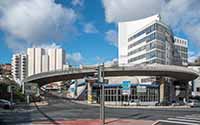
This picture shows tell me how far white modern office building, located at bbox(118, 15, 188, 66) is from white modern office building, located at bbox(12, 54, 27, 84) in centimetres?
6641

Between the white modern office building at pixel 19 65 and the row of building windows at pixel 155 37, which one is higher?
the row of building windows at pixel 155 37

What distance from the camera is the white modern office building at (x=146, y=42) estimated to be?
330 ft

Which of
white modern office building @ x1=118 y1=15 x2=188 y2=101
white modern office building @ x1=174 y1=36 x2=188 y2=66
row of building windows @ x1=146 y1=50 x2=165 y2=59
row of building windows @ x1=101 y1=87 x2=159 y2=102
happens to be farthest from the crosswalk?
white modern office building @ x1=174 y1=36 x2=188 y2=66

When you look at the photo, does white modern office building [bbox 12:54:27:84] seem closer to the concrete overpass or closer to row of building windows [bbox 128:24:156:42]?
row of building windows [bbox 128:24:156:42]

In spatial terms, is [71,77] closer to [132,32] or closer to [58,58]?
Result: [132,32]

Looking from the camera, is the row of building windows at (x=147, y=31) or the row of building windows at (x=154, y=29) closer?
the row of building windows at (x=154, y=29)

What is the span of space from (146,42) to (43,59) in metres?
89.1

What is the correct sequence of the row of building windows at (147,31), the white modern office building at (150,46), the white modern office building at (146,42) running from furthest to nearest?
the row of building windows at (147,31) → the white modern office building at (146,42) → the white modern office building at (150,46)

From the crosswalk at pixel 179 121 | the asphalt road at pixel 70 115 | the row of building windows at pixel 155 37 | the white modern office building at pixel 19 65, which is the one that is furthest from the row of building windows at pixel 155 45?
the white modern office building at pixel 19 65

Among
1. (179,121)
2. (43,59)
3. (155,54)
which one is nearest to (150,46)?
(155,54)

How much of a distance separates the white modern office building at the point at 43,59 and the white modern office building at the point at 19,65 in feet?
9.32

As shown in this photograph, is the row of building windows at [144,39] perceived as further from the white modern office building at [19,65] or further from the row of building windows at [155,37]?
the white modern office building at [19,65]

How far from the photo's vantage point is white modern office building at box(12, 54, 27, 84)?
6846 inches

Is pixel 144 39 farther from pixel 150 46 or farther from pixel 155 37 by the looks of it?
pixel 155 37
